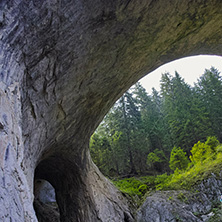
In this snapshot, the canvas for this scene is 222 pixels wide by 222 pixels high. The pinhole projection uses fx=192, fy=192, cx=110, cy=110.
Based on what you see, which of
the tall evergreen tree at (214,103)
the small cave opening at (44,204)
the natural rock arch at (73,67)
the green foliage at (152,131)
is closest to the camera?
the natural rock arch at (73,67)

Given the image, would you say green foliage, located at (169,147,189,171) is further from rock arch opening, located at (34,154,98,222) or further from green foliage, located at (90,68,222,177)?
rock arch opening, located at (34,154,98,222)

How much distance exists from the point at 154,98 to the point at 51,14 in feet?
108

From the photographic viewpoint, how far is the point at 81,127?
5.93 meters

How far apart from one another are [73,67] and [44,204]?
1016 cm

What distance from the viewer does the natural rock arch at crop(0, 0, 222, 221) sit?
2473mm

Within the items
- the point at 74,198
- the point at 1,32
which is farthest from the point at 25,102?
the point at 74,198

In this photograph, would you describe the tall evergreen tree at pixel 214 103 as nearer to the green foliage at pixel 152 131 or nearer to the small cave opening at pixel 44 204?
the green foliage at pixel 152 131

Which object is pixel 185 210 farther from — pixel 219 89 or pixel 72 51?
pixel 219 89

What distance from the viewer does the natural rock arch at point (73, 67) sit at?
2473mm

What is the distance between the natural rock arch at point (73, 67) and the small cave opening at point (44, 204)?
4.11m

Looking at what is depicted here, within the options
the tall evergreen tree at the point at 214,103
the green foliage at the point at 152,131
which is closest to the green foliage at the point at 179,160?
the green foliage at the point at 152,131

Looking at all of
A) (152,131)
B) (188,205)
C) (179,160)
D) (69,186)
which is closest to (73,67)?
(69,186)

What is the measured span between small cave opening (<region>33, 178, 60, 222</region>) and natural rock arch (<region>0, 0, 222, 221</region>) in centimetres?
411

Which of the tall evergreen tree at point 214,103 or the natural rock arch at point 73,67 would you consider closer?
the natural rock arch at point 73,67
